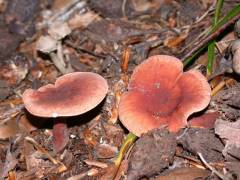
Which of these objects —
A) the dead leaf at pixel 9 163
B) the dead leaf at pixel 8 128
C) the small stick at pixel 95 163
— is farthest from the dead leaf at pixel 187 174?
the dead leaf at pixel 8 128

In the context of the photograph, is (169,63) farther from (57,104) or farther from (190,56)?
(57,104)

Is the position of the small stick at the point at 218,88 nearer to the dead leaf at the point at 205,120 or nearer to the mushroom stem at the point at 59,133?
the dead leaf at the point at 205,120

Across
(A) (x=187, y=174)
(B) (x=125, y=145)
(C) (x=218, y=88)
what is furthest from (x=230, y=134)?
(B) (x=125, y=145)

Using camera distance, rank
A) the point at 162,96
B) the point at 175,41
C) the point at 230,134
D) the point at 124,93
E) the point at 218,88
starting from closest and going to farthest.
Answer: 1. the point at 230,134
2. the point at 162,96
3. the point at 124,93
4. the point at 218,88
5. the point at 175,41

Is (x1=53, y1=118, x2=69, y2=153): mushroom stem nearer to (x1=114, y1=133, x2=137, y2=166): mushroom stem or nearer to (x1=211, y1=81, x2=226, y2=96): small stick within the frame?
(x1=114, y1=133, x2=137, y2=166): mushroom stem

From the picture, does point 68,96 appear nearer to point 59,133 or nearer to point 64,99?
point 64,99

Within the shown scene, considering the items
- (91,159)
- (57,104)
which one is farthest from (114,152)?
(57,104)
